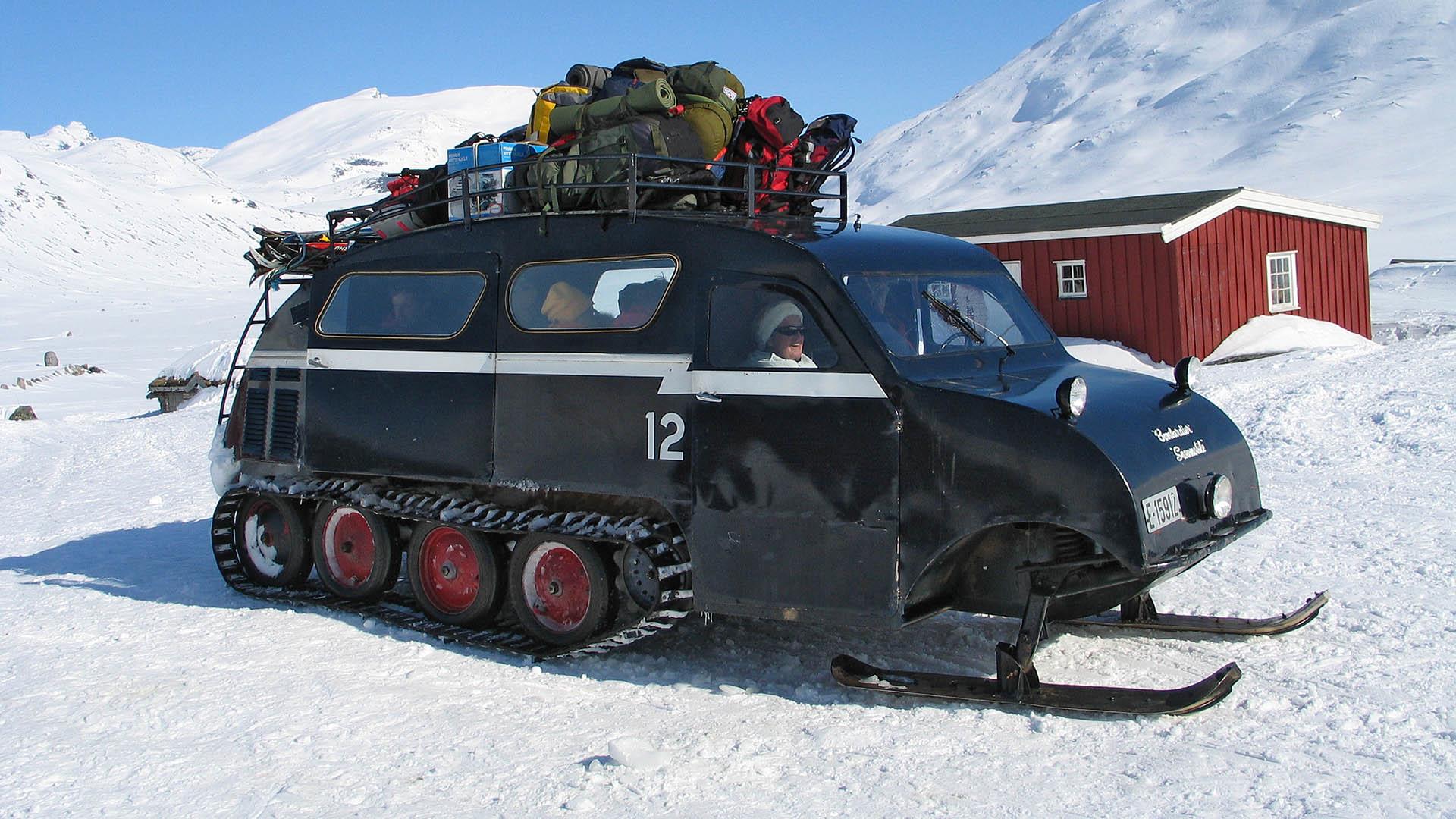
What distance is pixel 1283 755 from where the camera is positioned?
16.5 feet

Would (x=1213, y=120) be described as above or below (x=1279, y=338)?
above

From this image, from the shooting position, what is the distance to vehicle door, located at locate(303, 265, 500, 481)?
742 centimetres

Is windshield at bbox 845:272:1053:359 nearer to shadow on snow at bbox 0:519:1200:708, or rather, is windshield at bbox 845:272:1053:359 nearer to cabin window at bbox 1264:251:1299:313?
shadow on snow at bbox 0:519:1200:708

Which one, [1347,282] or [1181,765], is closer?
[1181,765]

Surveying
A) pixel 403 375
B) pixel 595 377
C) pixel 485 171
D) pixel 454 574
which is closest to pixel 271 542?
pixel 454 574

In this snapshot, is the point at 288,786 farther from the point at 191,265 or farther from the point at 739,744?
the point at 191,265

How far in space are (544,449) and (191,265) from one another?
95.1 meters

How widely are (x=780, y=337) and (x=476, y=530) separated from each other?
2.37 metres

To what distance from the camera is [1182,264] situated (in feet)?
71.5

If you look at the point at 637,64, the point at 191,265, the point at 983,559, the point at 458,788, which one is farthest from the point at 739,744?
the point at 191,265

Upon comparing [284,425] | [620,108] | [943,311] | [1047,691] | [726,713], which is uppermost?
[620,108]

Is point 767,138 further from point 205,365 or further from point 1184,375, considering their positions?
point 205,365

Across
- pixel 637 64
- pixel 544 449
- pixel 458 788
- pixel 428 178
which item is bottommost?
pixel 458 788

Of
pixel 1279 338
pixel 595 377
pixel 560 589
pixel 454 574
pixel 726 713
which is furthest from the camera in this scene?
pixel 1279 338
